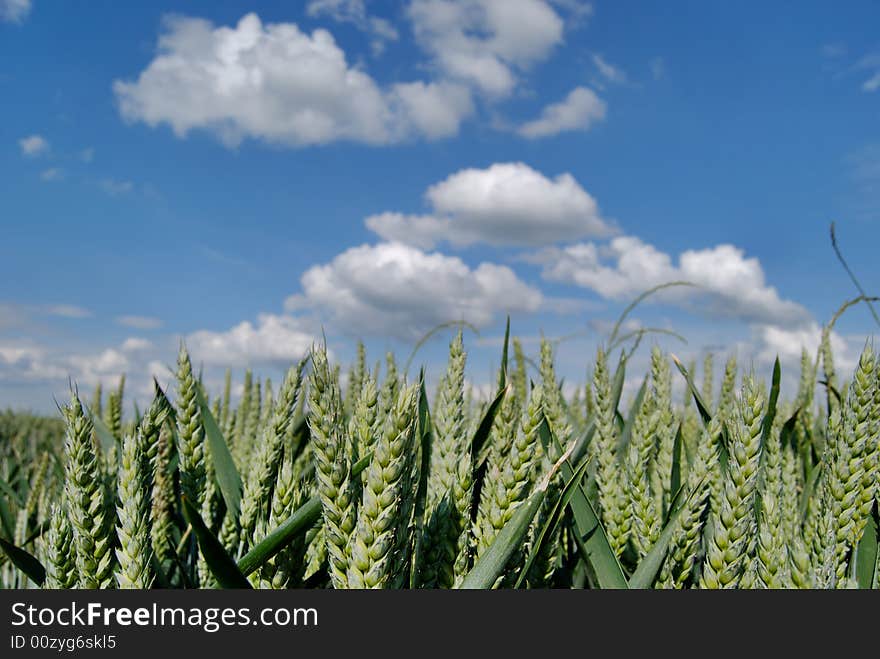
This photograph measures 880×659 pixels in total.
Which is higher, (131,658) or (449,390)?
(449,390)

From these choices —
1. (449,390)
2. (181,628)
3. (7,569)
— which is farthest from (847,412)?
(7,569)

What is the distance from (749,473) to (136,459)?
3.24ft

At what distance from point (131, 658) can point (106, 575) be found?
5.5 inches

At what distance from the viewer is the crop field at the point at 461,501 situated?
0.89 meters

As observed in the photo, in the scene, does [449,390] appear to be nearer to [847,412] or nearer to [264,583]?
[264,583]

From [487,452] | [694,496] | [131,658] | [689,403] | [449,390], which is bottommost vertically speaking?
[131,658]

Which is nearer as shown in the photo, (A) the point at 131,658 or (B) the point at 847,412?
(A) the point at 131,658

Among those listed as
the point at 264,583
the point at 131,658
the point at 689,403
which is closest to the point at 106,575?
the point at 131,658

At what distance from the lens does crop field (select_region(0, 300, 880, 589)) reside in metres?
0.89

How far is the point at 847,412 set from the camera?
127 centimetres

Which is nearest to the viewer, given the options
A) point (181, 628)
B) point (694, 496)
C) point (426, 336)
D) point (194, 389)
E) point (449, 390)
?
point (181, 628)

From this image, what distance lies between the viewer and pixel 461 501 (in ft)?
3.38

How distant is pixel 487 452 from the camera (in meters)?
1.38

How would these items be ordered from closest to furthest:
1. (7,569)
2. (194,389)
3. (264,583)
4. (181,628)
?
(181,628)
(264,583)
(194,389)
(7,569)
